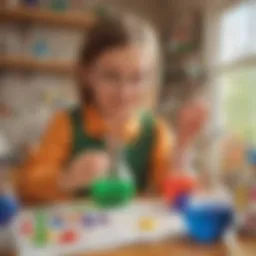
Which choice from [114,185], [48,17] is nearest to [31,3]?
[48,17]

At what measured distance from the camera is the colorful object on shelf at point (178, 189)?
0.49m

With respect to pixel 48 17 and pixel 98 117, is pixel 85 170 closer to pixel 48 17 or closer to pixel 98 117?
pixel 98 117

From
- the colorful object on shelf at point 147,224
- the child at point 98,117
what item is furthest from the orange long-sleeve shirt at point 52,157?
the colorful object on shelf at point 147,224

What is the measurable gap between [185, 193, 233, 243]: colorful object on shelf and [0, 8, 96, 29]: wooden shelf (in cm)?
25

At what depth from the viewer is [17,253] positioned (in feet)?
1.23

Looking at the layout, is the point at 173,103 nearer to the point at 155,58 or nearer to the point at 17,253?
the point at 155,58

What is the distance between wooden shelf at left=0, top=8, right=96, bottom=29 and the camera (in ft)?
1.50

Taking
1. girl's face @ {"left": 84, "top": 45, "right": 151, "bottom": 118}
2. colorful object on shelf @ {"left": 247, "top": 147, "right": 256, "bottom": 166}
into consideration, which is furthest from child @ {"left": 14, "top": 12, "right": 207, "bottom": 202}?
colorful object on shelf @ {"left": 247, "top": 147, "right": 256, "bottom": 166}

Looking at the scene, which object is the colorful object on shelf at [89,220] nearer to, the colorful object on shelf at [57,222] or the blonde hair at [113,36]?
the colorful object on shelf at [57,222]

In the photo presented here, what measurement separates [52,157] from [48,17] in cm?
16

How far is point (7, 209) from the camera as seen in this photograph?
45 cm

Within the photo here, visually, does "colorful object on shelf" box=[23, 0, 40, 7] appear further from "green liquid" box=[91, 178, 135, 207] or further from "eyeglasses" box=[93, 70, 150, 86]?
"green liquid" box=[91, 178, 135, 207]

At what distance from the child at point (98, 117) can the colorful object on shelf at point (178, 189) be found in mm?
41

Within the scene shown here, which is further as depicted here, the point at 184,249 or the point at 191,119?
the point at 191,119
